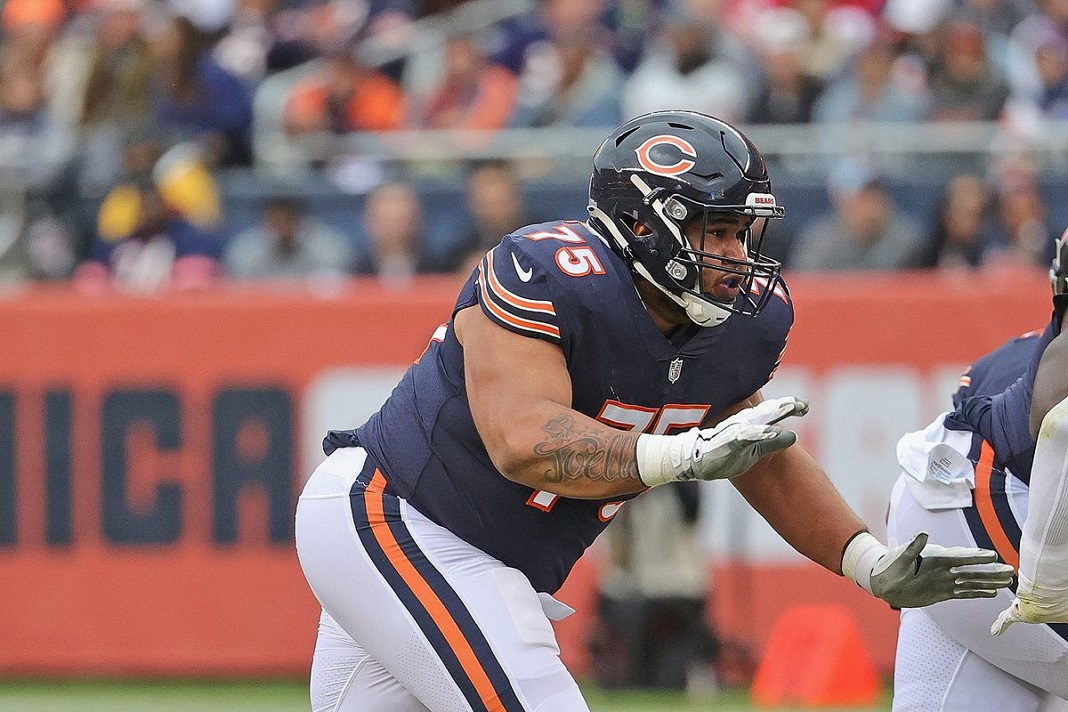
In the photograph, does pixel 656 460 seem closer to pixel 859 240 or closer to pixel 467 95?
pixel 859 240

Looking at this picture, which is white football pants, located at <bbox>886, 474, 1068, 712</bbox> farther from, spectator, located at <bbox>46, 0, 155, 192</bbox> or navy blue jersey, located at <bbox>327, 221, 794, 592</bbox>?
spectator, located at <bbox>46, 0, 155, 192</bbox>

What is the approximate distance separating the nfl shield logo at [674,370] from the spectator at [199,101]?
6.53 meters

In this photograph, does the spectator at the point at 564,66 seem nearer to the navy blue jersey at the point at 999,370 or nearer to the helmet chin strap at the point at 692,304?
the navy blue jersey at the point at 999,370

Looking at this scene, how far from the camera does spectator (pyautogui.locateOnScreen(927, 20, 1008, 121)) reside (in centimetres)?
913

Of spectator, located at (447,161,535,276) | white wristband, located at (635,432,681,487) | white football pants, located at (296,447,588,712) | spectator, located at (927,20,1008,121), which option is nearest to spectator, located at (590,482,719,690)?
spectator, located at (447,161,535,276)

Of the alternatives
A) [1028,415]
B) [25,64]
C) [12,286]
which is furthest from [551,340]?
[25,64]

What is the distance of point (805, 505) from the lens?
3859mm

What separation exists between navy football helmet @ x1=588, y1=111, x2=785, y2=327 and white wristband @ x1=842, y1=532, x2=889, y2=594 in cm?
57

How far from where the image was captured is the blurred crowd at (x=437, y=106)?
8602 mm

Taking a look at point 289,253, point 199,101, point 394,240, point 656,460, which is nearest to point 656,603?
point 394,240

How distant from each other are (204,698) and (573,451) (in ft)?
14.9

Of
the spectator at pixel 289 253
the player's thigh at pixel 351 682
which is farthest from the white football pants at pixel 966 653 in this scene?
the spectator at pixel 289 253

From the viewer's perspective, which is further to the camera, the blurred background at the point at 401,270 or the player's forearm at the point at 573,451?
the blurred background at the point at 401,270

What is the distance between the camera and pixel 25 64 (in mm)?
10766
